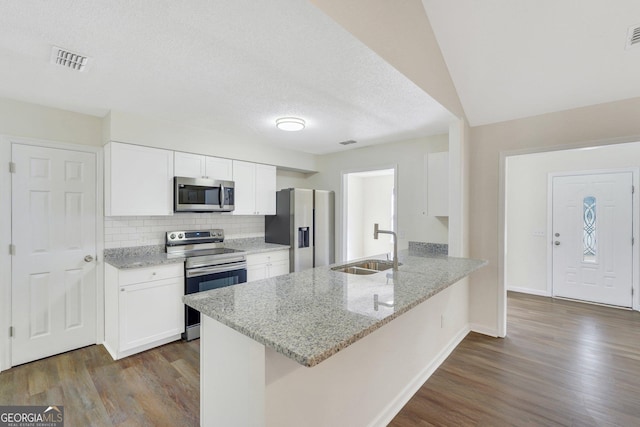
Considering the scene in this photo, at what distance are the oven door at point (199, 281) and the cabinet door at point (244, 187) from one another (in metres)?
0.87

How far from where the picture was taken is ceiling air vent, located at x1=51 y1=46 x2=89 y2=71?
1.81 metres

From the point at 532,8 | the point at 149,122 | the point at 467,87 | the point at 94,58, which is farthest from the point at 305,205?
the point at 532,8

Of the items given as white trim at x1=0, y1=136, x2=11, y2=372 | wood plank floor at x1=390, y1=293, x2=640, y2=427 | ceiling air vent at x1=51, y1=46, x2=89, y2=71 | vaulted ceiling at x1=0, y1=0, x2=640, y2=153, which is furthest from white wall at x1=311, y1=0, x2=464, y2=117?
white trim at x1=0, y1=136, x2=11, y2=372

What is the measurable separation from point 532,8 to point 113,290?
4.34 metres

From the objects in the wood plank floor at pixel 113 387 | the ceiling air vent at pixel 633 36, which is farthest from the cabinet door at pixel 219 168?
the ceiling air vent at pixel 633 36

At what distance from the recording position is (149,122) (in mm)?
3096

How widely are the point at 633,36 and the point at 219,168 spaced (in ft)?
13.2

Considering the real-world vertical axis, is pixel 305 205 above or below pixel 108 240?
above

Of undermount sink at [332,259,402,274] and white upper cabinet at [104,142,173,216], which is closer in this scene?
undermount sink at [332,259,402,274]

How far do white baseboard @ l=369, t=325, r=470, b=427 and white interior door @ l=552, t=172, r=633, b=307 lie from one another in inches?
117

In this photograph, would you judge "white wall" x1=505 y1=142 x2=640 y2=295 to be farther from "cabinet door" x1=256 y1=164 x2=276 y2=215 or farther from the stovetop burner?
the stovetop burner

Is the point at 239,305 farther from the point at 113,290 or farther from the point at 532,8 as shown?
the point at 532,8

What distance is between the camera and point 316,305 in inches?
57.9

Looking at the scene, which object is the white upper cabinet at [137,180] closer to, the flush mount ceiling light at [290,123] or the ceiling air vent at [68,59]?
the ceiling air vent at [68,59]
